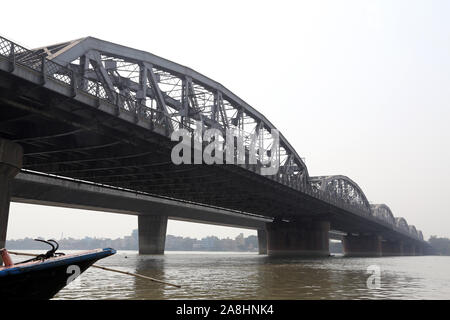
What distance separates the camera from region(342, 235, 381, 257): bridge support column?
15888cm

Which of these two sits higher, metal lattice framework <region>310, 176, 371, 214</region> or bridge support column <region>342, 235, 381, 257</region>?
metal lattice framework <region>310, 176, 371, 214</region>

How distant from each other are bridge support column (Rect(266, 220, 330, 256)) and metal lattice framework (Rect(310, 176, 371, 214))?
10012mm

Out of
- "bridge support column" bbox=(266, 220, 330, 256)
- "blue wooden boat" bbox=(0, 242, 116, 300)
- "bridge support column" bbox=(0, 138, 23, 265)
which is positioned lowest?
"bridge support column" bbox=(266, 220, 330, 256)

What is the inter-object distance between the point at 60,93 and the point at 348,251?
151924 millimetres

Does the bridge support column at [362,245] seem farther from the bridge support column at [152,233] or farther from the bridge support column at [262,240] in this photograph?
the bridge support column at [152,233]

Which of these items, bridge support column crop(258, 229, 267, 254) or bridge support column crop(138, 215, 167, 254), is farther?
bridge support column crop(258, 229, 267, 254)

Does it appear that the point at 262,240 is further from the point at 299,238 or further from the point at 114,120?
the point at 114,120

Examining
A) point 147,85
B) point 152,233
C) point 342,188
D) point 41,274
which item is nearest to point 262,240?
point 342,188

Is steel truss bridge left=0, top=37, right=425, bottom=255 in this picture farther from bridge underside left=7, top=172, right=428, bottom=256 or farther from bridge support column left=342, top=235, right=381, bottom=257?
bridge support column left=342, top=235, right=381, bottom=257

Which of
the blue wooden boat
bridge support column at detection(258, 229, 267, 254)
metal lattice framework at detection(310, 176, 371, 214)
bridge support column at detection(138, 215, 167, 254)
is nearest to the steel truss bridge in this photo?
the blue wooden boat

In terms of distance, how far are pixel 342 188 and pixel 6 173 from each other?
113 meters
